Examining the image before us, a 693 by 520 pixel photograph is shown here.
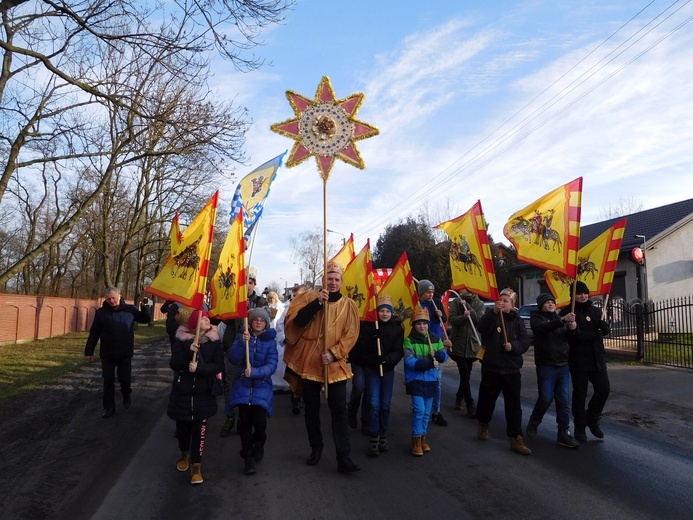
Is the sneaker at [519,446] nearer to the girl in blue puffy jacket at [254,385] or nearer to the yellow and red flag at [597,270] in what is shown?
the yellow and red flag at [597,270]

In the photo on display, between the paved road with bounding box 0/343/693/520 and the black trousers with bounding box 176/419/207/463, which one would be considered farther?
the black trousers with bounding box 176/419/207/463

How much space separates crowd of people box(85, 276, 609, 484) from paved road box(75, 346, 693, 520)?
0.67 ft

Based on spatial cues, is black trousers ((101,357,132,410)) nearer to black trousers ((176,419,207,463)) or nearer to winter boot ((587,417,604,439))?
black trousers ((176,419,207,463))

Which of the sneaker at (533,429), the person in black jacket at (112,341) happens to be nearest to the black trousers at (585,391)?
the sneaker at (533,429)

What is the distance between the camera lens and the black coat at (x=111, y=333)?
7.56m

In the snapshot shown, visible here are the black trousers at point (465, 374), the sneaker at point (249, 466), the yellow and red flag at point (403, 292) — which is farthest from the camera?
the black trousers at point (465, 374)

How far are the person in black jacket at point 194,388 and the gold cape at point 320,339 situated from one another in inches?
29.3

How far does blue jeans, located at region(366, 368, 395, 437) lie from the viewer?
19.5 feet

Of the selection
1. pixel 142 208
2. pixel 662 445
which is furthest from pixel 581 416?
pixel 142 208

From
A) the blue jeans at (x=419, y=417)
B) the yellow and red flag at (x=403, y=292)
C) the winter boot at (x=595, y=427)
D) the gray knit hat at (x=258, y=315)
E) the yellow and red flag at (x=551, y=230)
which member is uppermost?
the yellow and red flag at (x=551, y=230)

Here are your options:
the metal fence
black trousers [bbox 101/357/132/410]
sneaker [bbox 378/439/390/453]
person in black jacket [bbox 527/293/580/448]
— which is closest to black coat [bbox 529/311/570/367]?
person in black jacket [bbox 527/293/580/448]

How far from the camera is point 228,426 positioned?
21.9 ft

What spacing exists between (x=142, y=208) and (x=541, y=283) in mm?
21504

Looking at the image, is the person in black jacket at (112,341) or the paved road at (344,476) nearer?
the paved road at (344,476)
